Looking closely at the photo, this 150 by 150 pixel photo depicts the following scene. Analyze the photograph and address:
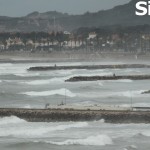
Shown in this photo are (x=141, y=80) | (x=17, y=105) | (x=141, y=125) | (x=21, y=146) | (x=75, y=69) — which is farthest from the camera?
(x=75, y=69)

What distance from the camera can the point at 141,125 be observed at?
1521 inches

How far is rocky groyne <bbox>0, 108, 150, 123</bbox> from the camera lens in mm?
38987

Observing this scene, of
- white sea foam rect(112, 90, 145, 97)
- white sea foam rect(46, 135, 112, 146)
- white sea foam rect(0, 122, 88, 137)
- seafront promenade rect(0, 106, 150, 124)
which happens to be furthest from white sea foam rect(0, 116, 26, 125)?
white sea foam rect(112, 90, 145, 97)

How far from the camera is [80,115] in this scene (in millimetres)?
39844

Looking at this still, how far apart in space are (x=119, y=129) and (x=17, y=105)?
662 inches

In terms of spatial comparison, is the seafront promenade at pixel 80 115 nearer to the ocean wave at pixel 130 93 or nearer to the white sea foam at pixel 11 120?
the white sea foam at pixel 11 120

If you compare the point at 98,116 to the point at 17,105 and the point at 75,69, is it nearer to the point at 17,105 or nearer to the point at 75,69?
the point at 17,105

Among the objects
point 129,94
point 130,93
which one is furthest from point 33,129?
point 130,93

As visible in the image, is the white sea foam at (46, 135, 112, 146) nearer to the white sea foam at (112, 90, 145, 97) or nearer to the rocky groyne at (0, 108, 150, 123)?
the rocky groyne at (0, 108, 150, 123)

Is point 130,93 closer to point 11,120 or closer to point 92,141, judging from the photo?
point 11,120

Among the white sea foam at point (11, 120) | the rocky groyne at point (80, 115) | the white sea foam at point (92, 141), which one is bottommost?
the white sea foam at point (92, 141)

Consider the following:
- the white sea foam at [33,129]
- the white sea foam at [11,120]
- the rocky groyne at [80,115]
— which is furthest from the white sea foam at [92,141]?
the white sea foam at [11,120]

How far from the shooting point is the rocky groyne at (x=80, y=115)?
39.0 meters

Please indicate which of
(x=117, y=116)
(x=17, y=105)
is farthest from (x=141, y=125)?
(x=17, y=105)
